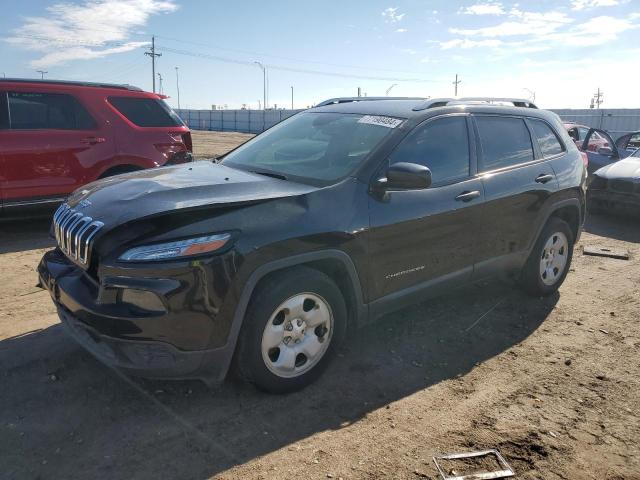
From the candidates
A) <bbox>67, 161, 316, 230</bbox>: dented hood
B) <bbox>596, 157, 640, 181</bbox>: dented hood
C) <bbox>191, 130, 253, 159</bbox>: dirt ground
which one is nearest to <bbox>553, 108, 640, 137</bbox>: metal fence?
<bbox>596, 157, 640, 181</bbox>: dented hood

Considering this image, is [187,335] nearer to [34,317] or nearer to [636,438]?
[34,317]

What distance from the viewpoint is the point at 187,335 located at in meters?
2.76

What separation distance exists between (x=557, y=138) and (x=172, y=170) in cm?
380

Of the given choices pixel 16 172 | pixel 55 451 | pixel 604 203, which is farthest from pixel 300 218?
pixel 604 203

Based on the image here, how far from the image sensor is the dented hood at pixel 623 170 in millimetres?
9009

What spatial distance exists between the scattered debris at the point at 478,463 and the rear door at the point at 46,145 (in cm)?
582

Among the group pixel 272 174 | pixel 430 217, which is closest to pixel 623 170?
pixel 430 217

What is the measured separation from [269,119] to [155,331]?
169 feet

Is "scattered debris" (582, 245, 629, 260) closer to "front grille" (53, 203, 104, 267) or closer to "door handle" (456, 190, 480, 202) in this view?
"door handle" (456, 190, 480, 202)

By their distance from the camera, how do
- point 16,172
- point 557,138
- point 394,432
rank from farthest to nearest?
point 16,172 → point 557,138 → point 394,432

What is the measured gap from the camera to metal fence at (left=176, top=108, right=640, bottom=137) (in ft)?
84.8

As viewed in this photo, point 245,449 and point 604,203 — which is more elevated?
point 604,203

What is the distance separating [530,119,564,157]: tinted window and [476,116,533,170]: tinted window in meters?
0.19

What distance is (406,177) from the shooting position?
132 inches
